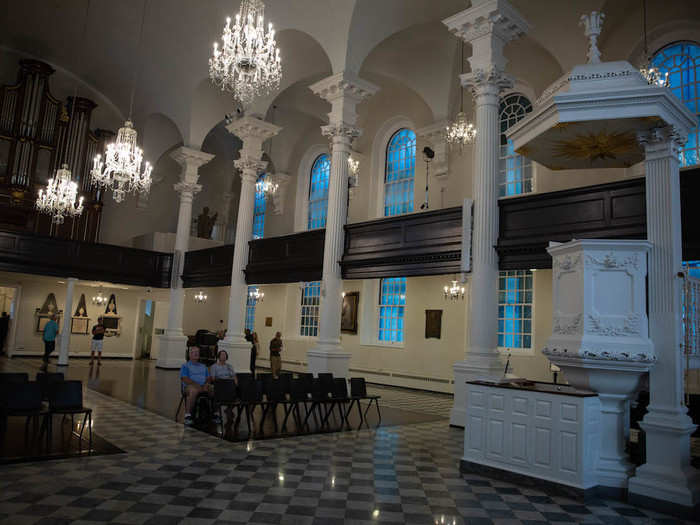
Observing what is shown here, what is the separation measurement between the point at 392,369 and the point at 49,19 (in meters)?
15.1

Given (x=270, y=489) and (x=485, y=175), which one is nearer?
(x=270, y=489)

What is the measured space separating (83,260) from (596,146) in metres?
15.9

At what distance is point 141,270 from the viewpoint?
60.6 ft

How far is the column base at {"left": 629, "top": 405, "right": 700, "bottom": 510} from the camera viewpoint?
516 centimetres

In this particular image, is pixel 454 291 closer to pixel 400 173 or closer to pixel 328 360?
pixel 328 360

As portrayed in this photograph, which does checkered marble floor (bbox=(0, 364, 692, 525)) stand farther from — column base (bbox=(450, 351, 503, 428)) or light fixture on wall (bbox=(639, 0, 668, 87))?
light fixture on wall (bbox=(639, 0, 668, 87))

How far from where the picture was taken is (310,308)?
19.8 m

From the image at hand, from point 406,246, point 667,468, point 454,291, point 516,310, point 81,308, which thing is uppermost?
point 406,246

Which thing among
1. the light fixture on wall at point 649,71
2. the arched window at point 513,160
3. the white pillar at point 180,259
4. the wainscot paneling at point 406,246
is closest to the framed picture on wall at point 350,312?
the wainscot paneling at point 406,246

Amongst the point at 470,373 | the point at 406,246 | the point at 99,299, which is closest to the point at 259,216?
the point at 99,299

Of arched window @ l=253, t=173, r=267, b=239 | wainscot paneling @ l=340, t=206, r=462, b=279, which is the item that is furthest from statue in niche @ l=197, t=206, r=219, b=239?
wainscot paneling @ l=340, t=206, r=462, b=279

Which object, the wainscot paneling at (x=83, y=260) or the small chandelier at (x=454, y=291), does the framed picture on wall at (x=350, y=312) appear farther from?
the wainscot paneling at (x=83, y=260)

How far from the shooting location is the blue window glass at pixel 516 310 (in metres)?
13.3

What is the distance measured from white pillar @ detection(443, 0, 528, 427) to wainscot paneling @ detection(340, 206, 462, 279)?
87 cm
